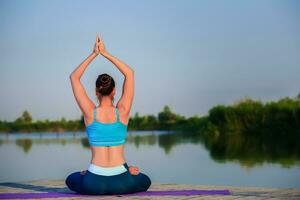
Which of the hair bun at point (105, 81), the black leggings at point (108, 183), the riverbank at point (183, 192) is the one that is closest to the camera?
the hair bun at point (105, 81)

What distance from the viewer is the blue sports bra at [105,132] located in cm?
467

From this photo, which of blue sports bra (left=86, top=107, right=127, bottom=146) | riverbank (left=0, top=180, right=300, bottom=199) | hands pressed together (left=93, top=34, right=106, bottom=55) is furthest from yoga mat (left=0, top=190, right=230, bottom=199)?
hands pressed together (left=93, top=34, right=106, bottom=55)

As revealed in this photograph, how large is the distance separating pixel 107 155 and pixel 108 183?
0.27m

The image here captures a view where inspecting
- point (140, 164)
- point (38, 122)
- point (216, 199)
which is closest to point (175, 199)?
point (216, 199)

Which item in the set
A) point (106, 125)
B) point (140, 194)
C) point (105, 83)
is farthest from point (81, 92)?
point (140, 194)

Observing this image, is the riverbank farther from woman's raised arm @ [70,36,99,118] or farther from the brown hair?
the brown hair

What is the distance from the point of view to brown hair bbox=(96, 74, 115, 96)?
4613 millimetres

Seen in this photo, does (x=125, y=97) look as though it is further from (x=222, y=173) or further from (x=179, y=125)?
(x=179, y=125)

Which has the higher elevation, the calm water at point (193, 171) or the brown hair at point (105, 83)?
the brown hair at point (105, 83)

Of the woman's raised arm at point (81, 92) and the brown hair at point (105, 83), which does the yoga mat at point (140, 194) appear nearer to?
the woman's raised arm at point (81, 92)

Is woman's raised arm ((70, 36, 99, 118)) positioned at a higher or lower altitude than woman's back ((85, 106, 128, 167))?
higher

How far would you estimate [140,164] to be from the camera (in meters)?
16.6

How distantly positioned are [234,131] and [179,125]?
15511mm

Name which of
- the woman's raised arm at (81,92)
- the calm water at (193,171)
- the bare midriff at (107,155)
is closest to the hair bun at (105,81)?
the woman's raised arm at (81,92)
